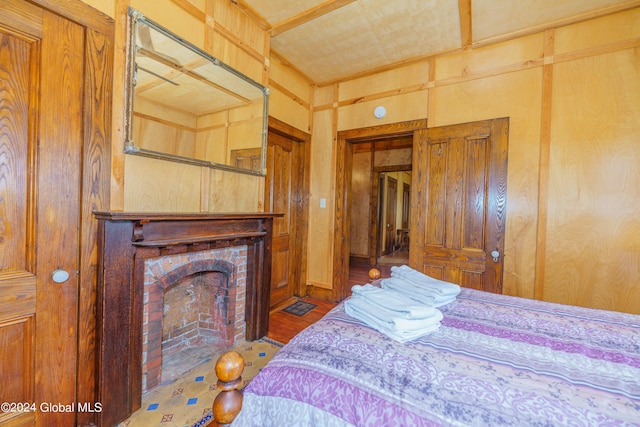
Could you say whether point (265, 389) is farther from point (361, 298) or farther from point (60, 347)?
point (60, 347)

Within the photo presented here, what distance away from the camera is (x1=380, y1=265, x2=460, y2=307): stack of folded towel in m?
1.41

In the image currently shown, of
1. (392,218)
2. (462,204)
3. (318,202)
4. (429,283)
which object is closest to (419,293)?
(429,283)

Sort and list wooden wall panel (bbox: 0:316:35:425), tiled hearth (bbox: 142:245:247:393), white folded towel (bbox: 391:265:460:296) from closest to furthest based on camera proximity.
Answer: wooden wall panel (bbox: 0:316:35:425)
white folded towel (bbox: 391:265:460:296)
tiled hearth (bbox: 142:245:247:393)

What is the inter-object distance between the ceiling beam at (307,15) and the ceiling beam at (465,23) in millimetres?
921

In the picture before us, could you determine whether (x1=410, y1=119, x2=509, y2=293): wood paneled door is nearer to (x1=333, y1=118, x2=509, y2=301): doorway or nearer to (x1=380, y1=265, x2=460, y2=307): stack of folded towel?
(x1=333, y1=118, x2=509, y2=301): doorway

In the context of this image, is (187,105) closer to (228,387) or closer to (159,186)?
(159,186)

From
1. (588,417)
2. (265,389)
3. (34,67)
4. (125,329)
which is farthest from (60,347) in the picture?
(588,417)

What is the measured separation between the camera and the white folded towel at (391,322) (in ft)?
3.41

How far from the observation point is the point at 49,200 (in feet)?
4.27

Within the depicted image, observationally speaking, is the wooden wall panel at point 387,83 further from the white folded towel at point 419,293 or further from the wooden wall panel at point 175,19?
the white folded towel at point 419,293

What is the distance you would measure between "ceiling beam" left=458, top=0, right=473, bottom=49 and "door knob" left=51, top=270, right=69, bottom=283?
3.26 metres

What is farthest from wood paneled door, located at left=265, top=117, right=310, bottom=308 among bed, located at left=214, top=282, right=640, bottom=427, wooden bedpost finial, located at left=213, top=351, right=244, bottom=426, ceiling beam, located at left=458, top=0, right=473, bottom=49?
wooden bedpost finial, located at left=213, top=351, right=244, bottom=426

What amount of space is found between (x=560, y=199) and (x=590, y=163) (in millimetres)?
346

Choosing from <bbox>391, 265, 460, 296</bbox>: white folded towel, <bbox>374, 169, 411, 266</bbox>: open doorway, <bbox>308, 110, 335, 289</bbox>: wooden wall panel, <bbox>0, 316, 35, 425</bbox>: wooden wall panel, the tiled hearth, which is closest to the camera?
<bbox>0, 316, 35, 425</bbox>: wooden wall panel
